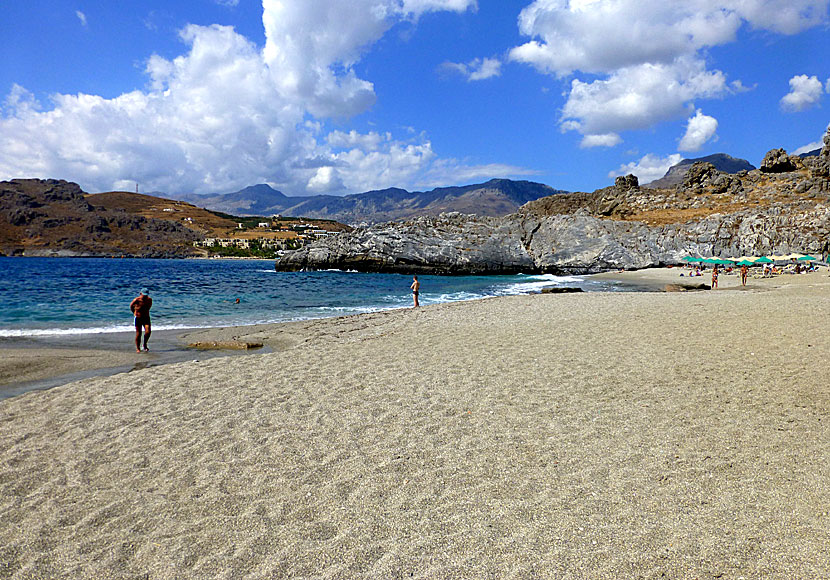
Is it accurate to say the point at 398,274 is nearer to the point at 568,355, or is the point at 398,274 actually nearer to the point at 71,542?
the point at 568,355

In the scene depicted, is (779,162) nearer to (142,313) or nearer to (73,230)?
(142,313)

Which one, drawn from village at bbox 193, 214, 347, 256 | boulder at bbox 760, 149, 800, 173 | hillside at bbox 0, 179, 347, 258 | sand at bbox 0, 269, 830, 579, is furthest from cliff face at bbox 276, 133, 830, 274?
hillside at bbox 0, 179, 347, 258

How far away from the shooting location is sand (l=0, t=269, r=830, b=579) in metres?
3.55

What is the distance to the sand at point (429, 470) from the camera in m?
3.55

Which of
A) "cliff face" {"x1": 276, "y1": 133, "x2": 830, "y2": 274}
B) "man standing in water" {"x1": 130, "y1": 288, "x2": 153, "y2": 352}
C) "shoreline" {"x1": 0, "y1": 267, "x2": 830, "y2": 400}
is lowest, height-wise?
"shoreline" {"x1": 0, "y1": 267, "x2": 830, "y2": 400}

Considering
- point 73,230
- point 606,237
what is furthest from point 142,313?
point 73,230

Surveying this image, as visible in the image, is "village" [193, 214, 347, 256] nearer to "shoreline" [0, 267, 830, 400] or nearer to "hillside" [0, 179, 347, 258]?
"hillside" [0, 179, 347, 258]

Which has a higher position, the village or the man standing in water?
the village

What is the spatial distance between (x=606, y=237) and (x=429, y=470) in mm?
53891

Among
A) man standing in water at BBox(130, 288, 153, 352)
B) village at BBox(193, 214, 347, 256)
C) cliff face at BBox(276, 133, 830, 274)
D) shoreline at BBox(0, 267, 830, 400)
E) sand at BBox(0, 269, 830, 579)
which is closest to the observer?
sand at BBox(0, 269, 830, 579)

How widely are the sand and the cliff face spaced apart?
4494cm

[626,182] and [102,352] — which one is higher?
[626,182]

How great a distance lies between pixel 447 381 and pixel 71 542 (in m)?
5.67

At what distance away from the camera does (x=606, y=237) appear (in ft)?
175
